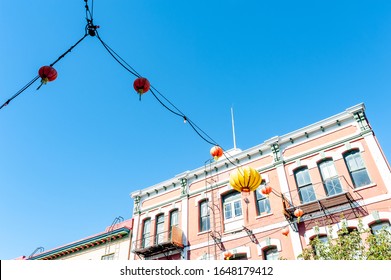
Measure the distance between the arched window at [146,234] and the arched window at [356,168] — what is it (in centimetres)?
1179

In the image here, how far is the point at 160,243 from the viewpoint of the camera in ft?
51.3

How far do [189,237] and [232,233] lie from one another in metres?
2.67

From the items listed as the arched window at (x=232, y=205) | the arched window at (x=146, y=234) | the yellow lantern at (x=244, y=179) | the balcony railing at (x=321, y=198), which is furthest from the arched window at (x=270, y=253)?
the arched window at (x=146, y=234)

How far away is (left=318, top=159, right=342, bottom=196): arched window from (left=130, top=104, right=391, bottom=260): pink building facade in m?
0.04

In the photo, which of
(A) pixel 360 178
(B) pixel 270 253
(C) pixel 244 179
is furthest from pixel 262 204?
(C) pixel 244 179

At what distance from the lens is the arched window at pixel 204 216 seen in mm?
16188

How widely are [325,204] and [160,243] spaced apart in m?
8.65

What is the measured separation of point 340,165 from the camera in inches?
526

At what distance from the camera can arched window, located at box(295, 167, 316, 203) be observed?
13.6 metres

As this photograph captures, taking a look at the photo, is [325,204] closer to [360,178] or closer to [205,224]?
[360,178]
